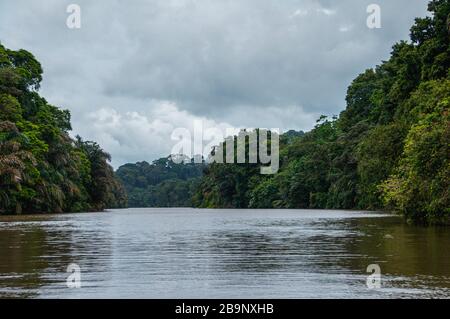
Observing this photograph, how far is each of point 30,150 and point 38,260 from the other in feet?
153

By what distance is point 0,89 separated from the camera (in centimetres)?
5897

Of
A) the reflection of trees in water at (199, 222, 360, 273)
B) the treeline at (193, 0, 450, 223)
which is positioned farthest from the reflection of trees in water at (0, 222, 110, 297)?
the treeline at (193, 0, 450, 223)

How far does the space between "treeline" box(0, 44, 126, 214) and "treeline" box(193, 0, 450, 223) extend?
26.9 m

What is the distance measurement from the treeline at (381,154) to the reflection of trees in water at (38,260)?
48.7ft

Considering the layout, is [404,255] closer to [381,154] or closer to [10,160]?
[381,154]

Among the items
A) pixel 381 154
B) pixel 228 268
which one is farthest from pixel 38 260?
pixel 381 154

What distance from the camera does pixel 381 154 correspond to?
44.6 meters

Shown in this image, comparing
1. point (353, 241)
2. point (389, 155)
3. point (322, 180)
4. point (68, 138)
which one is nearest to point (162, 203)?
point (322, 180)

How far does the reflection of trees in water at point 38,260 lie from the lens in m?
10.9

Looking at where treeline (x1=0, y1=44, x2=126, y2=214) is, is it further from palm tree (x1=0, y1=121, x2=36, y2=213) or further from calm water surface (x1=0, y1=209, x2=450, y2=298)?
calm water surface (x1=0, y1=209, x2=450, y2=298)

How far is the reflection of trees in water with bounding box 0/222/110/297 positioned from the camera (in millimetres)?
10938

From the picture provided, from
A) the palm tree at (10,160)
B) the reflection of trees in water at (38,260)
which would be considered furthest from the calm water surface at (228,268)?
the palm tree at (10,160)

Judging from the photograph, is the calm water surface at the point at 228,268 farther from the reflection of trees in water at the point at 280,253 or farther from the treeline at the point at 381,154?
the treeline at the point at 381,154
